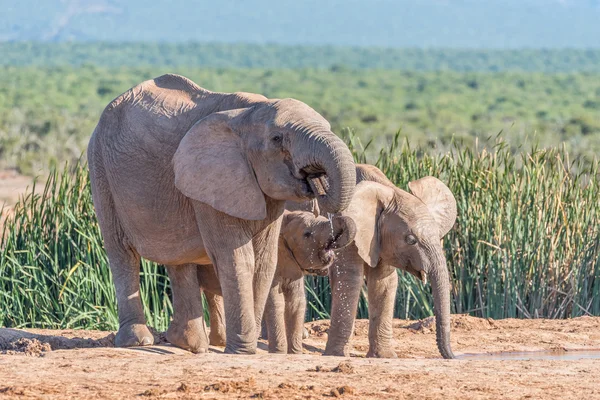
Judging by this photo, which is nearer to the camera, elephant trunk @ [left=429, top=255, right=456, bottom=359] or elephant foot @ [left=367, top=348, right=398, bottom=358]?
elephant trunk @ [left=429, top=255, right=456, bottom=359]

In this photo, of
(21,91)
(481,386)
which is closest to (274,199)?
(481,386)

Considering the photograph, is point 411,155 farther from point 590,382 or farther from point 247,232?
point 590,382

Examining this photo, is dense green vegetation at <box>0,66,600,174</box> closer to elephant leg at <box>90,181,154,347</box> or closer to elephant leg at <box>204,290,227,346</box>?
elephant leg at <box>204,290,227,346</box>

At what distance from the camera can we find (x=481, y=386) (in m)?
6.71

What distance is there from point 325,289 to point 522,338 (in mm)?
1872

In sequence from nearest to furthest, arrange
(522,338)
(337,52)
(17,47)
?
(522,338) → (17,47) → (337,52)

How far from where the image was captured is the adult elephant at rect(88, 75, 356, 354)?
715cm

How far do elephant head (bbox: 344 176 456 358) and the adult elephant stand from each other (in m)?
0.93

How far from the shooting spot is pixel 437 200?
9.00m

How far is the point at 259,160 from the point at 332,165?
0.70 metres

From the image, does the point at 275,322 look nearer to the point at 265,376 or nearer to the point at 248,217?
the point at 248,217

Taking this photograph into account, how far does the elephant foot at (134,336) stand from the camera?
830 cm

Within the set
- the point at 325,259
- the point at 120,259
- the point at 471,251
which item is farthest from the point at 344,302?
the point at 471,251

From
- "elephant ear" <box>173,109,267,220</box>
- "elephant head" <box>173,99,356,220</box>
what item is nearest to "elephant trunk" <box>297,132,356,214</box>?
"elephant head" <box>173,99,356,220</box>
